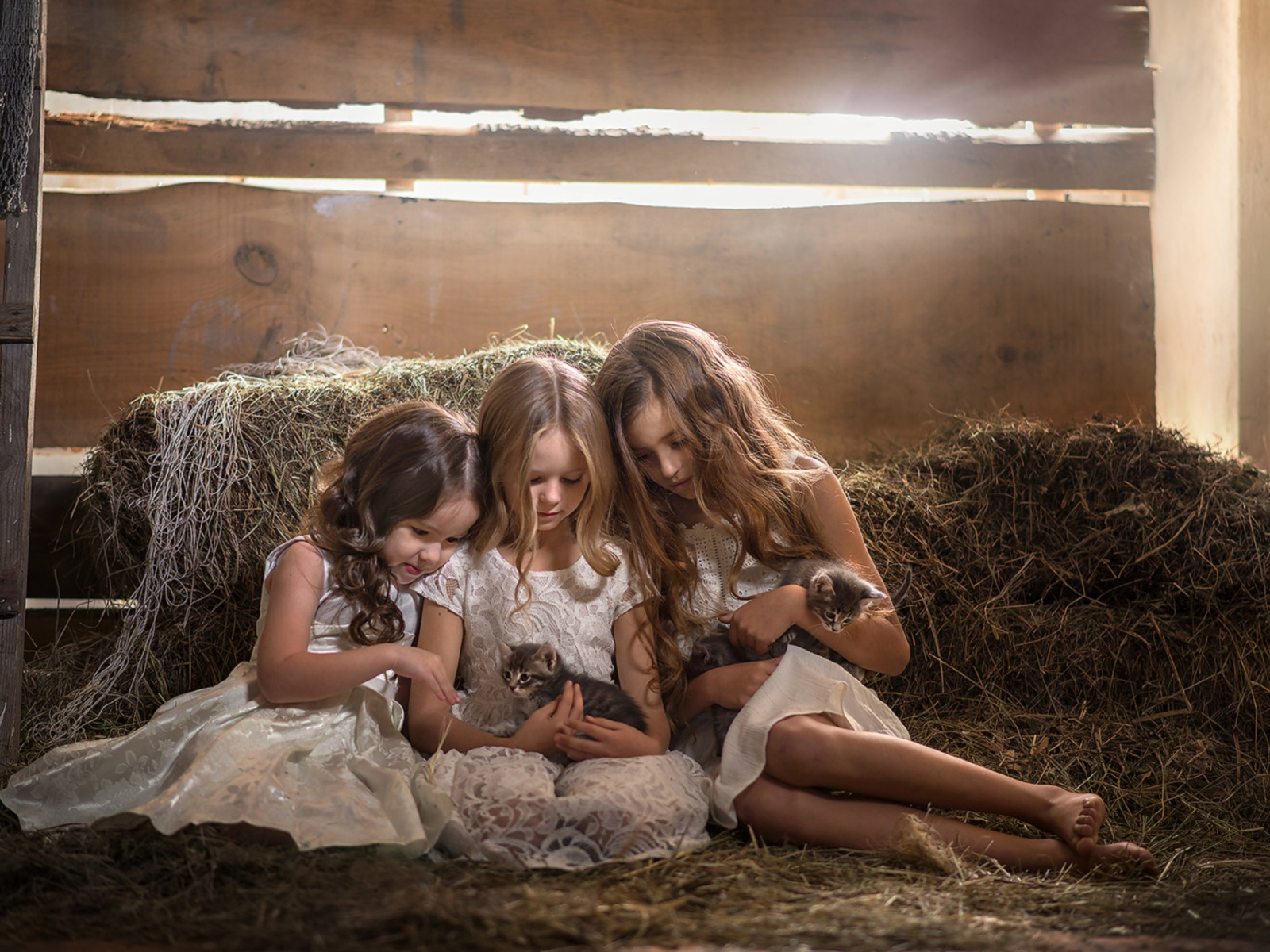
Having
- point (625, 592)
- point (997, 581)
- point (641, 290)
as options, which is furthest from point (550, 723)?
point (641, 290)

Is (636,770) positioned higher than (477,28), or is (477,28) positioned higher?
(477,28)

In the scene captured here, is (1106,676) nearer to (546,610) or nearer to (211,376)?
(546,610)

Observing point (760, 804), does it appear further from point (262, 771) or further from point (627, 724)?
point (262, 771)

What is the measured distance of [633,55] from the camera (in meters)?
4.32

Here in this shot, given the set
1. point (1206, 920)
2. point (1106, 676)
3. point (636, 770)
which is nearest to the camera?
point (1206, 920)

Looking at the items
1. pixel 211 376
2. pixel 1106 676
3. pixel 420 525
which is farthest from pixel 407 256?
pixel 1106 676

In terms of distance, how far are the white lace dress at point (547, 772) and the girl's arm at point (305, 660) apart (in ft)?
0.71

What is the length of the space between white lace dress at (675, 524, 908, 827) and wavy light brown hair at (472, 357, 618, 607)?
388 millimetres

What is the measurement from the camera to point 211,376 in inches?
158

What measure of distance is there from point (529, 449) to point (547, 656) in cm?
57

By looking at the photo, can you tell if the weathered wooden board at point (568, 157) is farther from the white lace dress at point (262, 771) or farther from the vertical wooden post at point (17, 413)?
the white lace dress at point (262, 771)

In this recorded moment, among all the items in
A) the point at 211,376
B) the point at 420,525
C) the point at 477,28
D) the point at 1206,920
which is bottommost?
the point at 1206,920

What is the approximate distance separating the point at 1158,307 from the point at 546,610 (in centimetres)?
364

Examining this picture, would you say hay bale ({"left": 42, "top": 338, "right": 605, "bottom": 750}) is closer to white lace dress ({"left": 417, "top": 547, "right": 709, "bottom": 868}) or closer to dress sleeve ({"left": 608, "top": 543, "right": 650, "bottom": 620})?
white lace dress ({"left": 417, "top": 547, "right": 709, "bottom": 868})
